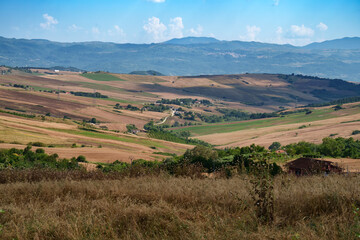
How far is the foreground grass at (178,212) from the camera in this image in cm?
588


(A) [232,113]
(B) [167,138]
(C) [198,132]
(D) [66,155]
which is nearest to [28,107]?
(B) [167,138]

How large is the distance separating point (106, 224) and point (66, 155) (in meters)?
43.4

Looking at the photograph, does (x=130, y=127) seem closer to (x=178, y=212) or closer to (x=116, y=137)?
(x=116, y=137)

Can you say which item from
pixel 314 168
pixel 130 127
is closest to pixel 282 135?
pixel 130 127

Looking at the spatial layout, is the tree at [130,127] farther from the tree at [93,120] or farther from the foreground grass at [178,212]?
the foreground grass at [178,212]

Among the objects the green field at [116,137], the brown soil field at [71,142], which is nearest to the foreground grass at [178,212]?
the brown soil field at [71,142]

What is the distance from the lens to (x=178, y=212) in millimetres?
6750

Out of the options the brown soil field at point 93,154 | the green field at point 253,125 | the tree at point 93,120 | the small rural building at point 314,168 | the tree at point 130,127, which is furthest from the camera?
the green field at point 253,125

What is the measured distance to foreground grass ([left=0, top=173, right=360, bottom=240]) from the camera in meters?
5.88

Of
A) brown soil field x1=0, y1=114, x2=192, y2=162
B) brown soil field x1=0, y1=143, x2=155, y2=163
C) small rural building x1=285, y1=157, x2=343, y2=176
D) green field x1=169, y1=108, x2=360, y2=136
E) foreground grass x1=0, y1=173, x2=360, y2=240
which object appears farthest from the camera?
green field x1=169, y1=108, x2=360, y2=136

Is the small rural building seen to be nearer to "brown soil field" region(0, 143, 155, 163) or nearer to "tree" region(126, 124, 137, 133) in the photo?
"brown soil field" region(0, 143, 155, 163)

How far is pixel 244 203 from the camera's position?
689cm

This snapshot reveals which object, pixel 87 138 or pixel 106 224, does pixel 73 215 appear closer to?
pixel 106 224

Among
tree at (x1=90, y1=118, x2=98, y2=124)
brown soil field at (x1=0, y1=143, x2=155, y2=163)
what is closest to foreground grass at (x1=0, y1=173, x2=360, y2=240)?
brown soil field at (x1=0, y1=143, x2=155, y2=163)
